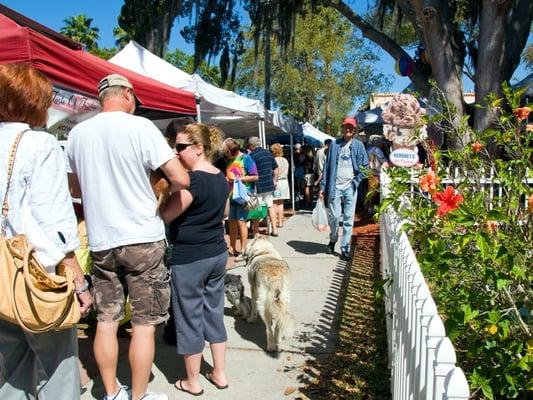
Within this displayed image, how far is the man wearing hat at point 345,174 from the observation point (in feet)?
21.2

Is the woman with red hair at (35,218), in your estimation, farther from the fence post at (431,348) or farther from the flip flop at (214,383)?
the fence post at (431,348)

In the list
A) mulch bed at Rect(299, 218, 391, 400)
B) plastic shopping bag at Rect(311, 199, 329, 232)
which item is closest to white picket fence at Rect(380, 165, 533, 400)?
mulch bed at Rect(299, 218, 391, 400)

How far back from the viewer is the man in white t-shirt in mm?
2602

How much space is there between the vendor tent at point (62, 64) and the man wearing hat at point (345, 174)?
2.48m

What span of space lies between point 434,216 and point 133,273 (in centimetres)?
159

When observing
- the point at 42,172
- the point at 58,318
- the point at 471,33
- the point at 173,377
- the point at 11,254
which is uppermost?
the point at 471,33

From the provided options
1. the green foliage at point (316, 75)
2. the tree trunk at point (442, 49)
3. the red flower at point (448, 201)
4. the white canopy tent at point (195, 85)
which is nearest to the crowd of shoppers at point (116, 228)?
the red flower at point (448, 201)

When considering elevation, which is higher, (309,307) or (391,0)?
(391,0)

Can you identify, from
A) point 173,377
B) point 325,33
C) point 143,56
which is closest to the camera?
point 173,377

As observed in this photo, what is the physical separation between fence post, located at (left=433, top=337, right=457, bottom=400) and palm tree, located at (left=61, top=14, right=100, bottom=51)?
38.0 metres

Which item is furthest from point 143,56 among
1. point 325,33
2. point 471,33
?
point 325,33

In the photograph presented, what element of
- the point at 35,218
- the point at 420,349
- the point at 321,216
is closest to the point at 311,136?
the point at 321,216

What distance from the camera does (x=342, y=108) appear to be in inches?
1387

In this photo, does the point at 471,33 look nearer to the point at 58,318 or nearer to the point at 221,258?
the point at 221,258
